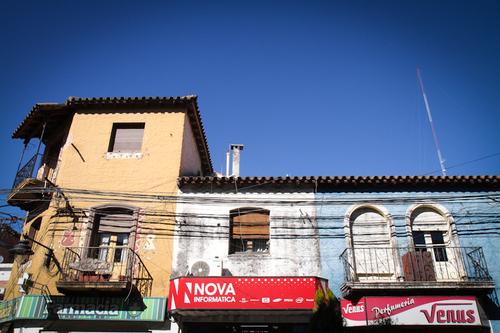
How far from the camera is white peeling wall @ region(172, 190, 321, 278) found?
12.2 metres

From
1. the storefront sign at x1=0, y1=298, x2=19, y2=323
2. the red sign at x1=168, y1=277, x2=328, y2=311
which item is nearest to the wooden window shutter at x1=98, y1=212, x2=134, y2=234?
the red sign at x1=168, y1=277, x2=328, y2=311

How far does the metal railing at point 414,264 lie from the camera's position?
11664mm

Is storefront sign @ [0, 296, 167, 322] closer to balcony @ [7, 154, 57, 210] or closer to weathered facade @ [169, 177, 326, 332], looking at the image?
weathered facade @ [169, 177, 326, 332]

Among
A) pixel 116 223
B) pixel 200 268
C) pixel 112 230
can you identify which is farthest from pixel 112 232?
pixel 200 268

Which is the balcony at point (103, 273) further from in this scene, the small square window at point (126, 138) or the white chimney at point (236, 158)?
the white chimney at point (236, 158)

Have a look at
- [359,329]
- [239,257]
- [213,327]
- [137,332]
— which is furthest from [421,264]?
[137,332]

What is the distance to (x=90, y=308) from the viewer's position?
11.5 m

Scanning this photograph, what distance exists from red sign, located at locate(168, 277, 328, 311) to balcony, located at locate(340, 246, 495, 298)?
140 cm

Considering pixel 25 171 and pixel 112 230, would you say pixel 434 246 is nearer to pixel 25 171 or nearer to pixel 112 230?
pixel 112 230

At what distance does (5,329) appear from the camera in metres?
11.5

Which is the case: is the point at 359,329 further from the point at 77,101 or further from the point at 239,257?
the point at 77,101

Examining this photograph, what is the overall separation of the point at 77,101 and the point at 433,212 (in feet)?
43.8

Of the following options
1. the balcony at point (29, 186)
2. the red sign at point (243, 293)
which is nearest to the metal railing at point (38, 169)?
the balcony at point (29, 186)

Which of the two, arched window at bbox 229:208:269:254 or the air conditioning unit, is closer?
the air conditioning unit
